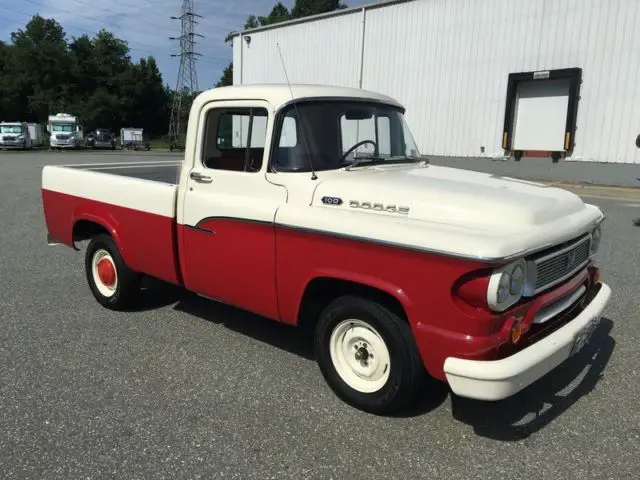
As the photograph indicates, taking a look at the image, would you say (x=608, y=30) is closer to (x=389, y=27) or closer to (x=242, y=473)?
(x=389, y=27)

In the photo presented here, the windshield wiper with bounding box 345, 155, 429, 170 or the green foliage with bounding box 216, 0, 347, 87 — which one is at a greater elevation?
the green foliage with bounding box 216, 0, 347, 87

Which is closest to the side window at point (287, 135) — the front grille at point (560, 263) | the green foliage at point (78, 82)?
the front grille at point (560, 263)

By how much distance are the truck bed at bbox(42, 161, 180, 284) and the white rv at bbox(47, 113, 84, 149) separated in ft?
140

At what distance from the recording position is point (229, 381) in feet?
12.1

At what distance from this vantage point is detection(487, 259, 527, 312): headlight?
8.67ft

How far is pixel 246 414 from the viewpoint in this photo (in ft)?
10.7

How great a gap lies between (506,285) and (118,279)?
3.53 metres

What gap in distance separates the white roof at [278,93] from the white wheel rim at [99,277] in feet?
5.92

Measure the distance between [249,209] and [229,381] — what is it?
1.18m

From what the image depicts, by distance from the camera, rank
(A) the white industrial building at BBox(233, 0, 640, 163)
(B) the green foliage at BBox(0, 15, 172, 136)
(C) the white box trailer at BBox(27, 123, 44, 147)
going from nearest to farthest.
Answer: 1. (A) the white industrial building at BBox(233, 0, 640, 163)
2. (C) the white box trailer at BBox(27, 123, 44, 147)
3. (B) the green foliage at BBox(0, 15, 172, 136)

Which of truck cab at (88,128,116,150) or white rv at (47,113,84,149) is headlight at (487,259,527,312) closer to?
white rv at (47,113,84,149)

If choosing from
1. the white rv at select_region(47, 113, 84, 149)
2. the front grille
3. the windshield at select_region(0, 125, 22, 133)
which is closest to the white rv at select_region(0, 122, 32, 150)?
the windshield at select_region(0, 125, 22, 133)

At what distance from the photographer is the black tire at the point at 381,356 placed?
3010 millimetres

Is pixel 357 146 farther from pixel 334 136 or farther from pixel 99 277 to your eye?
pixel 99 277
